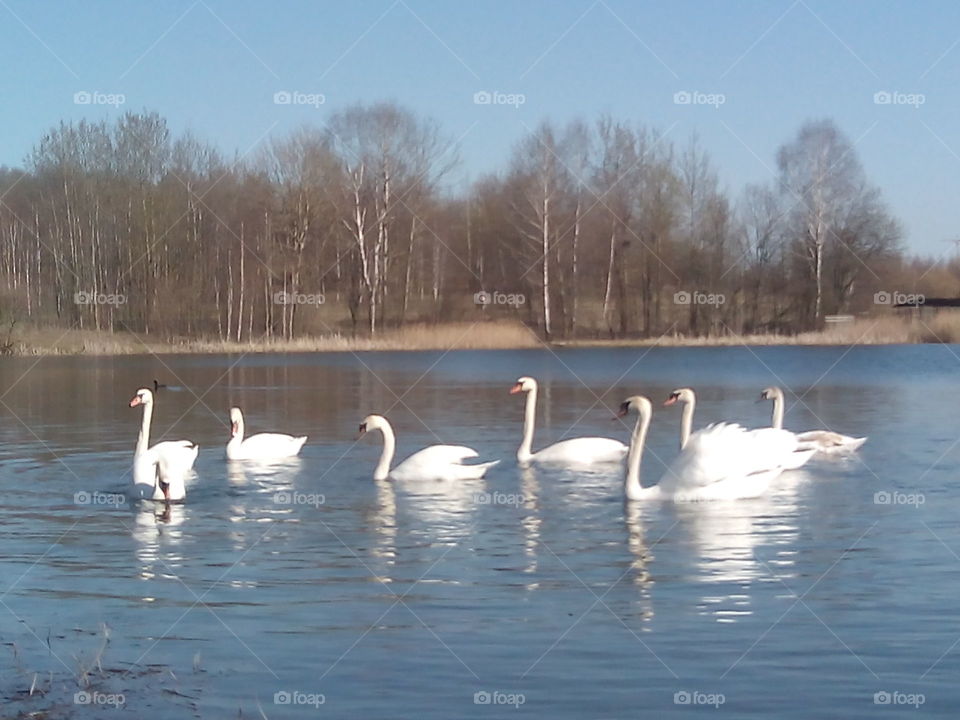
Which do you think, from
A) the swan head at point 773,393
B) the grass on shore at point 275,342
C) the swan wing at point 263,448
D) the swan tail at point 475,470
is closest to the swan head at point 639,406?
the swan tail at point 475,470

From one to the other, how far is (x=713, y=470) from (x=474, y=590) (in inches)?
181

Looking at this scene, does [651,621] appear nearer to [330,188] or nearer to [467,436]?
[467,436]

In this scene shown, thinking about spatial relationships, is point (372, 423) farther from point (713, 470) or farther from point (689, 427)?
point (713, 470)

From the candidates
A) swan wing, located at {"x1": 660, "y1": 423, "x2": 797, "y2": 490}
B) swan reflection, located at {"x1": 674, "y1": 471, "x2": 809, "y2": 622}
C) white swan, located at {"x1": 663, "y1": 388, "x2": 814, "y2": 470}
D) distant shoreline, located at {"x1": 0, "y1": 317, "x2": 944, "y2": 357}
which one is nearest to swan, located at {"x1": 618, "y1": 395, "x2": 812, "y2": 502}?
swan wing, located at {"x1": 660, "y1": 423, "x2": 797, "y2": 490}

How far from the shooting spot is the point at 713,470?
13750mm

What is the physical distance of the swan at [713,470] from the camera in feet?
45.1

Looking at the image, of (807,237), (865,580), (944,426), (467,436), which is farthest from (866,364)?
(865,580)

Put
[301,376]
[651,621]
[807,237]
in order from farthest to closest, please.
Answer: [807,237] → [301,376] → [651,621]

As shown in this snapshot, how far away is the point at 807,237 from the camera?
5475 centimetres

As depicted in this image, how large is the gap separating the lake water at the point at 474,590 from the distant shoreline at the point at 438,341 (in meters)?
29.3

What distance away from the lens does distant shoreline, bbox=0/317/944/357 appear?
49750 millimetres

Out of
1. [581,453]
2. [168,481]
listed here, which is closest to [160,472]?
[168,481]

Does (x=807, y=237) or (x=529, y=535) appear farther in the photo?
(x=807, y=237)

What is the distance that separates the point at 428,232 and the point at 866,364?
2183 cm
